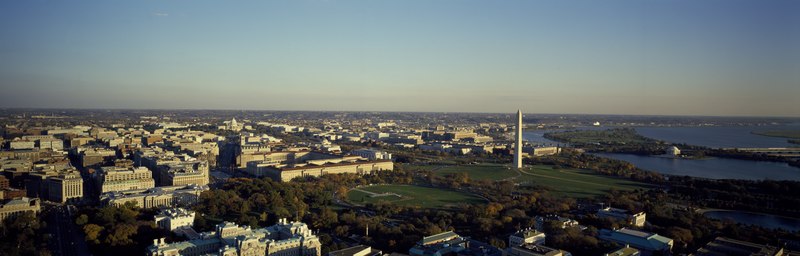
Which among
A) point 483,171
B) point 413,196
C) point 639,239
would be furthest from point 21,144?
point 639,239

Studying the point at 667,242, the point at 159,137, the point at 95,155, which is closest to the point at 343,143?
the point at 159,137

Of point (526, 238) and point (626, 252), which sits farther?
point (526, 238)

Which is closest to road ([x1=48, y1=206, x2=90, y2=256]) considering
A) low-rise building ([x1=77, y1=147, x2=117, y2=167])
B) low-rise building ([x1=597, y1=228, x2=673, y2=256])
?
low-rise building ([x1=77, y1=147, x2=117, y2=167])

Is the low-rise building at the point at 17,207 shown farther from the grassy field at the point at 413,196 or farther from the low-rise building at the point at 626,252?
the low-rise building at the point at 626,252

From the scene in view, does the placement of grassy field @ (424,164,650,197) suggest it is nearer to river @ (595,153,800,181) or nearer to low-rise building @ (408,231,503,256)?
river @ (595,153,800,181)

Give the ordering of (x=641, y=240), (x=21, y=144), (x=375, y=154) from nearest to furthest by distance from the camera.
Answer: (x=641, y=240) < (x=21, y=144) < (x=375, y=154)

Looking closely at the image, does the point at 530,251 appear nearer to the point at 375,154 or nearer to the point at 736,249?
the point at 736,249

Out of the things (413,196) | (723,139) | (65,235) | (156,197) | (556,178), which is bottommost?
(65,235)
